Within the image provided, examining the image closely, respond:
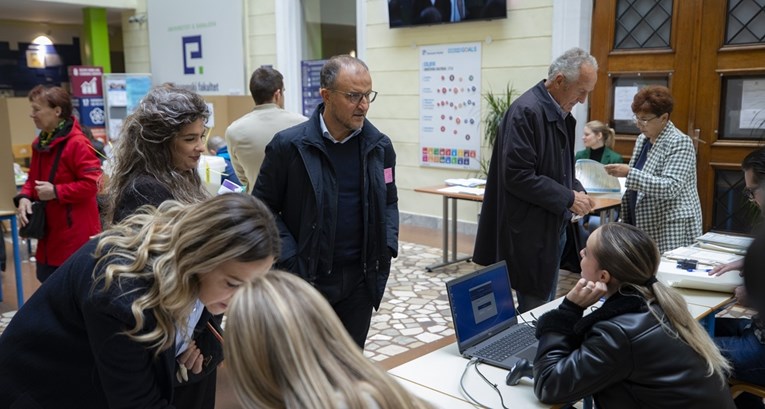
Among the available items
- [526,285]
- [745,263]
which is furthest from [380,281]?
[745,263]

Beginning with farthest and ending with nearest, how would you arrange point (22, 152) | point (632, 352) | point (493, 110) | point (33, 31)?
1. point (33, 31)
2. point (22, 152)
3. point (493, 110)
4. point (632, 352)

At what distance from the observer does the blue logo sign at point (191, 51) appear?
32.7 feet

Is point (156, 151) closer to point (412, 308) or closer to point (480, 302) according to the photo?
point (480, 302)

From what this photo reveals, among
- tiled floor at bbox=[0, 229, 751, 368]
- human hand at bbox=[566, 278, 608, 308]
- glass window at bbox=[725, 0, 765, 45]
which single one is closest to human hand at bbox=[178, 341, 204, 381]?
human hand at bbox=[566, 278, 608, 308]

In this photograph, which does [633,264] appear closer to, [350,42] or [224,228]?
[224,228]

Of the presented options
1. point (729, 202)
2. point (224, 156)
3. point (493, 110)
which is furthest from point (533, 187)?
point (493, 110)

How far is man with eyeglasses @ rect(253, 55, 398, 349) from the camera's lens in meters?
2.60

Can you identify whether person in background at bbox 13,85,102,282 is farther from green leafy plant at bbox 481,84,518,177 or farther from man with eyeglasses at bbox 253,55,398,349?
green leafy plant at bbox 481,84,518,177

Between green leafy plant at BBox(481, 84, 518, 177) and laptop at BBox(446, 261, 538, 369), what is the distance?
452 centimetres

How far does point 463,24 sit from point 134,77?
569cm

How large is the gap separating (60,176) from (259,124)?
1.32m

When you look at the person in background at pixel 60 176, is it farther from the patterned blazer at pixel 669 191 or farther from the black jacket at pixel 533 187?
the patterned blazer at pixel 669 191

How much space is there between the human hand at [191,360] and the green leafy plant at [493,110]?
5492 millimetres

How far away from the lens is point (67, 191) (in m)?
4.06
